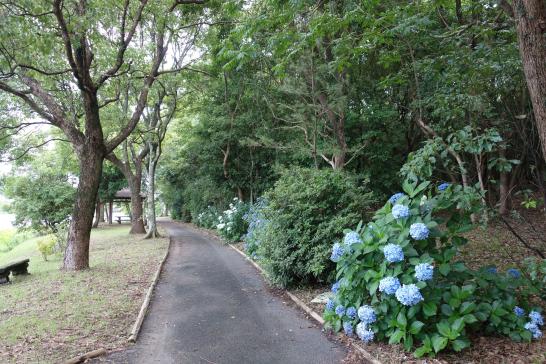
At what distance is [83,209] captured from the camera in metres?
9.70

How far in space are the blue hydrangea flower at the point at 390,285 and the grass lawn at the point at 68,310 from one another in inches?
138

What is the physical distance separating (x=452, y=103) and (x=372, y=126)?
6606 millimetres

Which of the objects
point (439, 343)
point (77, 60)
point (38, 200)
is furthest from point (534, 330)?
point (38, 200)

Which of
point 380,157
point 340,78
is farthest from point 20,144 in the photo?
point 380,157

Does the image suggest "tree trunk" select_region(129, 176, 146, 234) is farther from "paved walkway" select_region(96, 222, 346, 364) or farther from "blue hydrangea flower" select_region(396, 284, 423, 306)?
"blue hydrangea flower" select_region(396, 284, 423, 306)

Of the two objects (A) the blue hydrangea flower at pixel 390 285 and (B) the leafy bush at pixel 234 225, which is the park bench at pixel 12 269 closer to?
(B) the leafy bush at pixel 234 225

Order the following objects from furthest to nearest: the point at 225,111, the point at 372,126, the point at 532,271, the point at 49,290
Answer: the point at 225,111 < the point at 372,126 < the point at 49,290 < the point at 532,271

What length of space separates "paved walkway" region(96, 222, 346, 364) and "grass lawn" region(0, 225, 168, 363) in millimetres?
468

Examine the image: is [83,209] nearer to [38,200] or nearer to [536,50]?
[536,50]

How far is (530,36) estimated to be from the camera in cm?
357

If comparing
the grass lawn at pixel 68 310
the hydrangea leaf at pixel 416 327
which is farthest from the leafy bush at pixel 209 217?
the hydrangea leaf at pixel 416 327

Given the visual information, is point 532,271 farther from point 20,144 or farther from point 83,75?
point 20,144

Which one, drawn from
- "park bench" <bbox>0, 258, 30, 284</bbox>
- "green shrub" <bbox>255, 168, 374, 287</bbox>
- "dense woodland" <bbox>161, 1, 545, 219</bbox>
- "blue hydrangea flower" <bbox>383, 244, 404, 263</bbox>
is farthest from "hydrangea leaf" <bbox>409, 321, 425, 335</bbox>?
"park bench" <bbox>0, 258, 30, 284</bbox>

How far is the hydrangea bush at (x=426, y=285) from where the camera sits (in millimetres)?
3904
